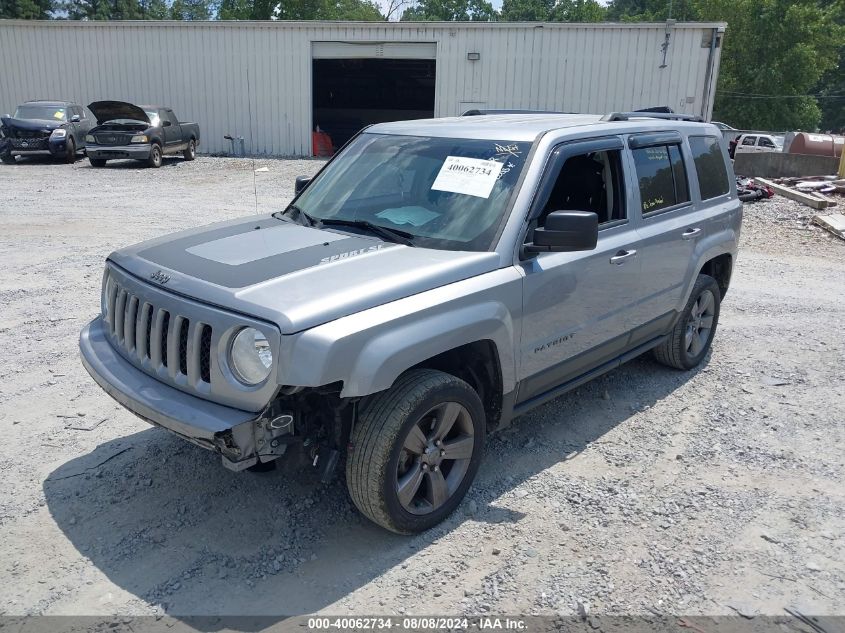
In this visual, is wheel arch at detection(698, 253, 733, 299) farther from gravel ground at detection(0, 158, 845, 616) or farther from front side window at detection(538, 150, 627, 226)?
front side window at detection(538, 150, 627, 226)

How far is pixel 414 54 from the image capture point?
78.1 ft

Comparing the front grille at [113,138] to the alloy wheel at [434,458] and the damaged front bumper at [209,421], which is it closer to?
the damaged front bumper at [209,421]

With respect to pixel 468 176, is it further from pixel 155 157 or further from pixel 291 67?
pixel 291 67

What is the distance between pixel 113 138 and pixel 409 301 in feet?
60.7

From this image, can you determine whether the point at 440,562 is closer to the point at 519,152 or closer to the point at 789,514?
the point at 789,514

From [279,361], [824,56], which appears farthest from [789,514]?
[824,56]

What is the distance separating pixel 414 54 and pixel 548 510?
22.4 meters

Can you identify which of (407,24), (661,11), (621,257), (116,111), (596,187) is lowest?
(621,257)

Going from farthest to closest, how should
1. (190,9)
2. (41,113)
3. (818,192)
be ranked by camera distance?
(190,9) < (41,113) < (818,192)

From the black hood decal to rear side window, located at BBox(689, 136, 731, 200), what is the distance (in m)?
2.98

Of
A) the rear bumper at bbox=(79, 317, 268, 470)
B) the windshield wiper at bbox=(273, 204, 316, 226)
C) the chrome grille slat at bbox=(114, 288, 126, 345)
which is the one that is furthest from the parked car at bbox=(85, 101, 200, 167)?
the rear bumper at bbox=(79, 317, 268, 470)

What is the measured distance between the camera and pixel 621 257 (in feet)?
14.4

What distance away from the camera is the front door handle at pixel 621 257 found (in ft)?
14.3

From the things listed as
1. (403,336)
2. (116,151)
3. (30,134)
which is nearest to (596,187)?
(403,336)
